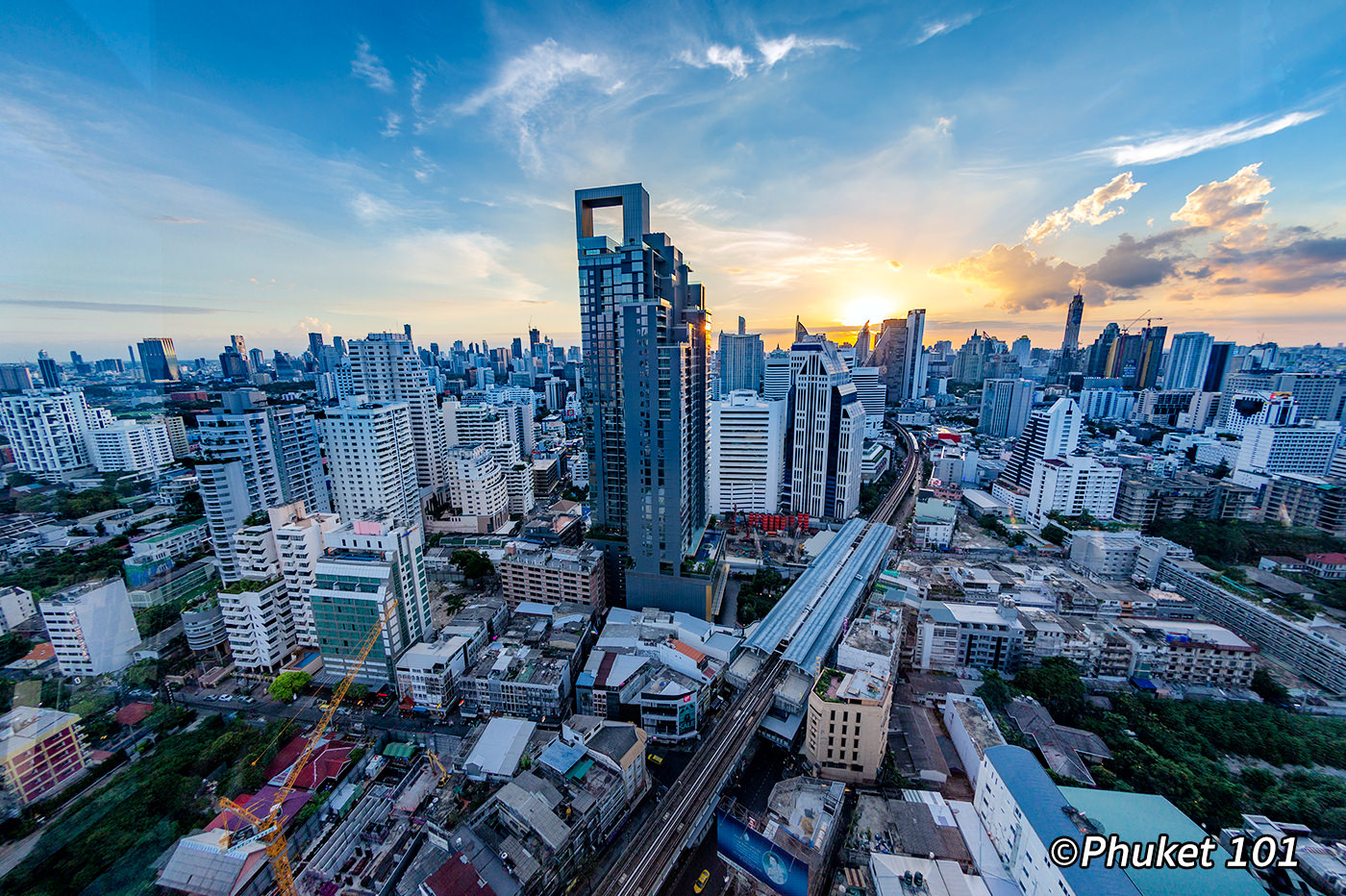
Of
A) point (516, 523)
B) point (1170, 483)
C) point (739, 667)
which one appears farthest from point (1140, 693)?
point (516, 523)

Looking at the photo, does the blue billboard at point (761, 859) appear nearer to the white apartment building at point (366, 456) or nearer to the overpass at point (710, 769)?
the overpass at point (710, 769)

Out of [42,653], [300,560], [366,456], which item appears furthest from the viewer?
[366,456]

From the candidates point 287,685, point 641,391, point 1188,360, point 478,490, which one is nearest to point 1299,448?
point 1188,360

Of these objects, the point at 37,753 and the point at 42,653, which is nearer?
the point at 37,753

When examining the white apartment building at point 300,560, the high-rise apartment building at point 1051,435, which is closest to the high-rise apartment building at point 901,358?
the high-rise apartment building at point 1051,435

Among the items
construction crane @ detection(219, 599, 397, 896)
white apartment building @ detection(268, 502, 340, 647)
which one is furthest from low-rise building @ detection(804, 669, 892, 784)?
white apartment building @ detection(268, 502, 340, 647)

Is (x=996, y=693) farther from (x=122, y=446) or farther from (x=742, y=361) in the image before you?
(x=742, y=361)

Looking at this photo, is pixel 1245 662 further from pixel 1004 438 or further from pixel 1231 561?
pixel 1004 438
